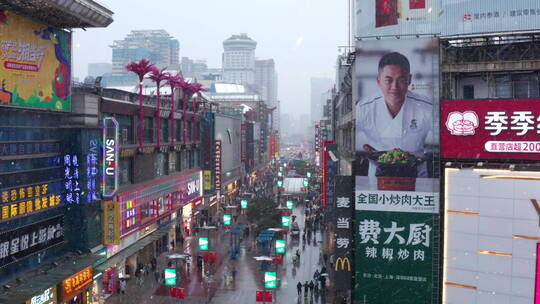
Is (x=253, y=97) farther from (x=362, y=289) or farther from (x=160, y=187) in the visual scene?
(x=362, y=289)

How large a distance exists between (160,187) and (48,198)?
53.3 ft

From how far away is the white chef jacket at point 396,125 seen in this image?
24.6m

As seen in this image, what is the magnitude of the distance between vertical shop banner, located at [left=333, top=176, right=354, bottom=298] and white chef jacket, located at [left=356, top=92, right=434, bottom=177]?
186 centimetres

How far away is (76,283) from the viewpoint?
85.7 feet

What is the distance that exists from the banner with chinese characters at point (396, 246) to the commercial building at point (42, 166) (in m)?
15.7

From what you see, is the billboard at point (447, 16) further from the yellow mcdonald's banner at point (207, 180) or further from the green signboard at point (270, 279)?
the yellow mcdonald's banner at point (207, 180)

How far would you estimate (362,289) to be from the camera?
25625mm

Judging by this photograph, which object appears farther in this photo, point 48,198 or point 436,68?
point 48,198

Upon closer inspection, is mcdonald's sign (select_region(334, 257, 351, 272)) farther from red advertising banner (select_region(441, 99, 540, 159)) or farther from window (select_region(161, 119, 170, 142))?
window (select_region(161, 119, 170, 142))

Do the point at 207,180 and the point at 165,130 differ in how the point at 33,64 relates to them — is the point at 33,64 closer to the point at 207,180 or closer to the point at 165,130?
the point at 165,130

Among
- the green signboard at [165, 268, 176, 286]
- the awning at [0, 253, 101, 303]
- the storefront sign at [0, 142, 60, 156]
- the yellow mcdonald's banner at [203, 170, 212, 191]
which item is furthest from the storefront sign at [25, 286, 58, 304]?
the yellow mcdonald's banner at [203, 170, 212, 191]

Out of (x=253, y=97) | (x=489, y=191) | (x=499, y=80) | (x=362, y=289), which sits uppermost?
(x=253, y=97)

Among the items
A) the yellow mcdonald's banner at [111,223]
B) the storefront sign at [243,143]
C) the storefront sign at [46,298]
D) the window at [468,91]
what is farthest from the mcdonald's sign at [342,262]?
the storefront sign at [243,143]

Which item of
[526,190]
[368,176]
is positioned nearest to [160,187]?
[368,176]
